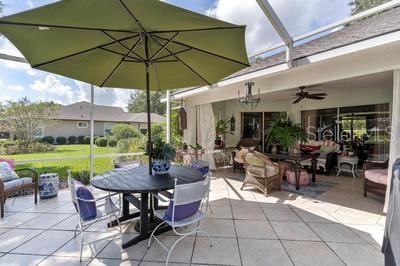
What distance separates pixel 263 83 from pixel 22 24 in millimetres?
5256

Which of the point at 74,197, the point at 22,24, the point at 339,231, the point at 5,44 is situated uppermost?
the point at 5,44

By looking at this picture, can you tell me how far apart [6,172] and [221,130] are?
7.71m

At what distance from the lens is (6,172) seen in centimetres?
444

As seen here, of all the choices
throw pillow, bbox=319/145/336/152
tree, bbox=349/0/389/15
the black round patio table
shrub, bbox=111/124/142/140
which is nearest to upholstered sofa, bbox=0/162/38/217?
the black round patio table

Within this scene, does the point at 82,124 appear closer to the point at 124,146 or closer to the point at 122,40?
the point at 124,146

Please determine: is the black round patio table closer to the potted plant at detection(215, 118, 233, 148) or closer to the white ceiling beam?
the white ceiling beam

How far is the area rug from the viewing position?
5.31 m

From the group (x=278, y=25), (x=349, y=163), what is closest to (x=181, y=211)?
(x=278, y=25)

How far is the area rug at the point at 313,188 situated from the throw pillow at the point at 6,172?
241 inches

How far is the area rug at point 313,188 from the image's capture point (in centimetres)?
531

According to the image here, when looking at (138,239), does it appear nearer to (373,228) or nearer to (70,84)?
(373,228)

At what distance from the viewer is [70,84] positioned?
10789mm

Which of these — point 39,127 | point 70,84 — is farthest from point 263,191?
point 39,127

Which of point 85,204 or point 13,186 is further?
point 13,186
